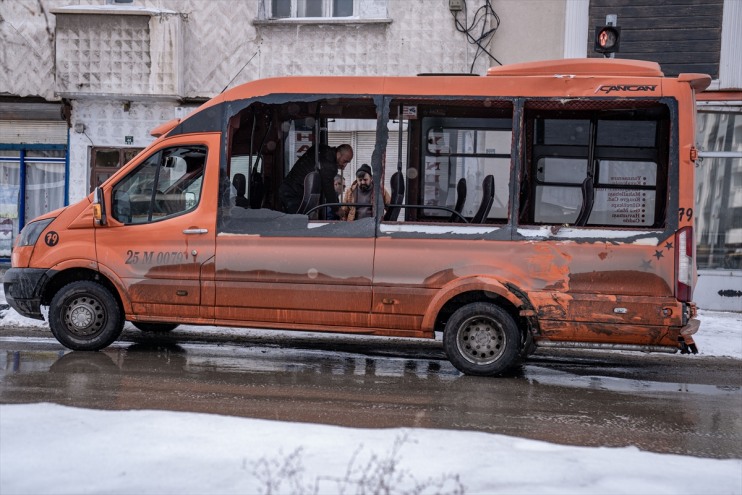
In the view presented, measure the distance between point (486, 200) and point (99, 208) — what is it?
385 centimetres

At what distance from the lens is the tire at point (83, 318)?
9.59m

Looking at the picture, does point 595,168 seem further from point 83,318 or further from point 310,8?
point 310,8

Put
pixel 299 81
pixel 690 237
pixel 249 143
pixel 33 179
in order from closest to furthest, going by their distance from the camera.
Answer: pixel 690 237 < pixel 299 81 < pixel 249 143 < pixel 33 179

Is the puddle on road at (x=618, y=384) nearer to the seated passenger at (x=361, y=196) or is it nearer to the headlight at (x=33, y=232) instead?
the seated passenger at (x=361, y=196)

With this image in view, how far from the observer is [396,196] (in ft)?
31.4

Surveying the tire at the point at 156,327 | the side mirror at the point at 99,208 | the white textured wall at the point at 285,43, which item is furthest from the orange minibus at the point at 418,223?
the white textured wall at the point at 285,43

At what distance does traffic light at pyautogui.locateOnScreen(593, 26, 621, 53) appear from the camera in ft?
36.8

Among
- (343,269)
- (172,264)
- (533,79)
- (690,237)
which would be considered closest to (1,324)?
(172,264)

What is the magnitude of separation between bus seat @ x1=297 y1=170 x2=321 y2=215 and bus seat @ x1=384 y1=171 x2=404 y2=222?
2.48ft

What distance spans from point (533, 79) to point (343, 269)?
98.8 inches

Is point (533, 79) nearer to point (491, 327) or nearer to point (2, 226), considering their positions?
point (491, 327)

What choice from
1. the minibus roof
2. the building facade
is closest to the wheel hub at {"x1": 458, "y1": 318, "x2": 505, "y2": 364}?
the minibus roof

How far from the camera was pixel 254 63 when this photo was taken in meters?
17.9

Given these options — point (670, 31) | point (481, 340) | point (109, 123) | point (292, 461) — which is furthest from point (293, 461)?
point (109, 123)
